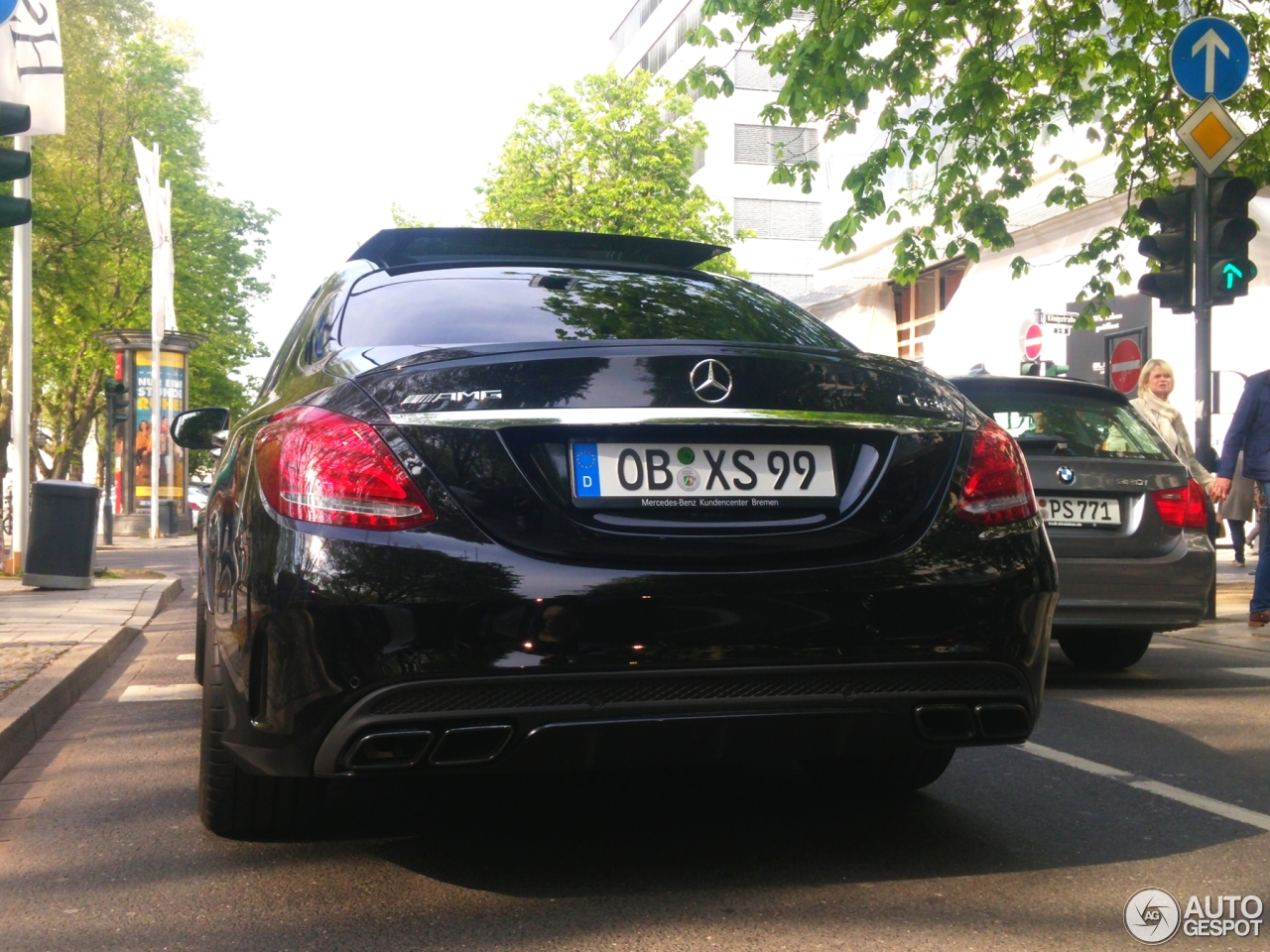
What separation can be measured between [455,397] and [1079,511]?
4695 mm

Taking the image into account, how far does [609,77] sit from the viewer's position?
4369cm

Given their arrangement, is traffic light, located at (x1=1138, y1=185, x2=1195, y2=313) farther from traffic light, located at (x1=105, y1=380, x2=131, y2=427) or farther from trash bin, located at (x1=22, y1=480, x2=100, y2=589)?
traffic light, located at (x1=105, y1=380, x2=131, y2=427)

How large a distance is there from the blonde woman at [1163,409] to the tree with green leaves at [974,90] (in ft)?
6.09

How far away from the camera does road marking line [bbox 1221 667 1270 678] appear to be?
7.83 m

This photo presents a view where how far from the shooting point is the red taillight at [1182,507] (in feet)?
24.5

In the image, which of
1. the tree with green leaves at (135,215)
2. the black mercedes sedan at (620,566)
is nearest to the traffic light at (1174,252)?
the black mercedes sedan at (620,566)

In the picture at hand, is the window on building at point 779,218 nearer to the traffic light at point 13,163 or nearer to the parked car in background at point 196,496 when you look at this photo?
the parked car in background at point 196,496

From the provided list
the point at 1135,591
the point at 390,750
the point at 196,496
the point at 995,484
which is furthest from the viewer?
the point at 196,496

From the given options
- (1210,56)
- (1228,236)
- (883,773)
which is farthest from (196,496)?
(883,773)

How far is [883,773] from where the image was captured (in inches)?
177

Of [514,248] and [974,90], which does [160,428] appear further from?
[514,248]

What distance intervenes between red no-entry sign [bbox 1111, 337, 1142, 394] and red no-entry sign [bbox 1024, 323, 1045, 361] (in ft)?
9.44

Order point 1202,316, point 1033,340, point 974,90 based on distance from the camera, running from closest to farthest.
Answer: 1. point 1202,316
2. point 974,90
3. point 1033,340

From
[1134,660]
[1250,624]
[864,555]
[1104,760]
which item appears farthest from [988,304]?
[864,555]
